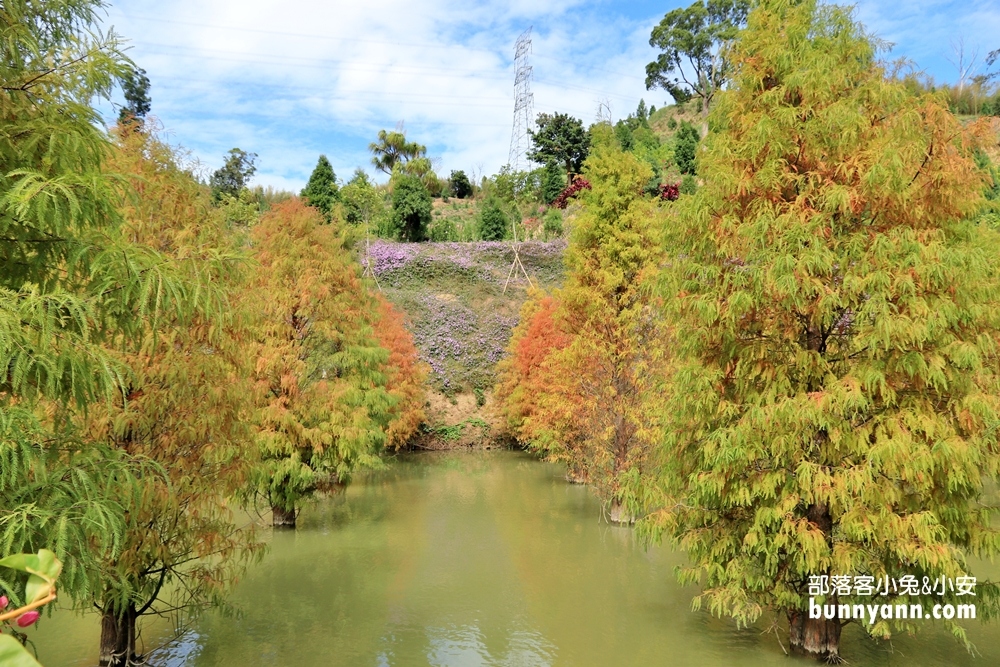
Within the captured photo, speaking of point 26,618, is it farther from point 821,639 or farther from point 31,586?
point 821,639

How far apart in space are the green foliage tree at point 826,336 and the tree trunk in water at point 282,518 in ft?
27.6

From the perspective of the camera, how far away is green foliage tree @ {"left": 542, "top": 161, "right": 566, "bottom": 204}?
131ft

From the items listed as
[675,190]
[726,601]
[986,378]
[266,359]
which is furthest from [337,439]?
[675,190]

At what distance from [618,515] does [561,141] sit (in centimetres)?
3287

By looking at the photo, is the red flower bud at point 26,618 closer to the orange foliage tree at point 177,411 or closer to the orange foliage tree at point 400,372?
the orange foliage tree at point 177,411

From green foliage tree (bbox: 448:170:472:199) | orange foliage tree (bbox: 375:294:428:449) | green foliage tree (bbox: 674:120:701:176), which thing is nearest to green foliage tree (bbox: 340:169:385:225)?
green foliage tree (bbox: 448:170:472:199)

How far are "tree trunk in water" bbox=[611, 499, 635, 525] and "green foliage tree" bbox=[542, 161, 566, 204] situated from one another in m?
29.4

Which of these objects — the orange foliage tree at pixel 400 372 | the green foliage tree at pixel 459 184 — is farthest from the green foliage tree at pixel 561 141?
the orange foliage tree at pixel 400 372

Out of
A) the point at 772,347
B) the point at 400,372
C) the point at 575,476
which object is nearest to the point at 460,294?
the point at 400,372

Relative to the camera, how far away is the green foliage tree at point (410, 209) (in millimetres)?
34750

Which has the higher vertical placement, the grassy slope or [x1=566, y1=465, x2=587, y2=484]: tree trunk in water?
the grassy slope

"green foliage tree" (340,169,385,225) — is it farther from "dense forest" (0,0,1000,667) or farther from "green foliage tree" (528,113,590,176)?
"dense forest" (0,0,1000,667)

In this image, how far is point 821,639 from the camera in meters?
6.28

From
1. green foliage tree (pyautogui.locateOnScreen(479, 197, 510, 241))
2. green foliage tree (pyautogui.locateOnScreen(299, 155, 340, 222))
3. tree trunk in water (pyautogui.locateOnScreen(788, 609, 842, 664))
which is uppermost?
green foliage tree (pyautogui.locateOnScreen(299, 155, 340, 222))
